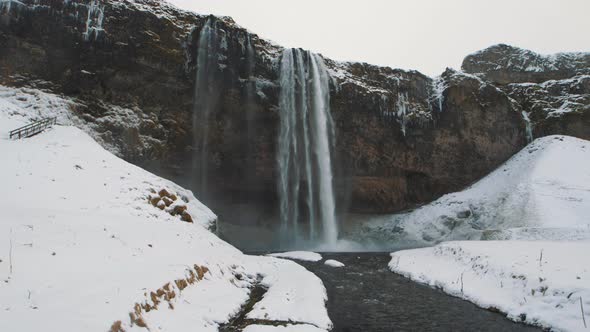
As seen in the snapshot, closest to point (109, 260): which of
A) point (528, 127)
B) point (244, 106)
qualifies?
point (244, 106)

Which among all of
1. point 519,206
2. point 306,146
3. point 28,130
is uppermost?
point 306,146

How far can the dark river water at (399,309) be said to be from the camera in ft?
30.4

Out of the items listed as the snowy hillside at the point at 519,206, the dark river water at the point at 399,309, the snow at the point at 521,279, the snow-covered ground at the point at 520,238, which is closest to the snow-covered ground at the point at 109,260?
the dark river water at the point at 399,309

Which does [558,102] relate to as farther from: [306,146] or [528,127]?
[306,146]

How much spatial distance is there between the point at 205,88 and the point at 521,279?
26.7 meters

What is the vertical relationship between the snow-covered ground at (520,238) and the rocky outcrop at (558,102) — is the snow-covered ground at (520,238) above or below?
below

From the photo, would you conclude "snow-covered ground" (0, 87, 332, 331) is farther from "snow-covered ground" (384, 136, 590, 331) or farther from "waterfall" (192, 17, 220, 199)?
"waterfall" (192, 17, 220, 199)

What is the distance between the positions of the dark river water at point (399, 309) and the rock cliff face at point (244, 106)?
20605 mm

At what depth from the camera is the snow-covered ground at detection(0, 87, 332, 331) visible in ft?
18.0

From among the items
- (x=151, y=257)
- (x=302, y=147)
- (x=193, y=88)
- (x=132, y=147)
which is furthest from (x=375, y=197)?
(x=151, y=257)

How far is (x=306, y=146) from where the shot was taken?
34219mm

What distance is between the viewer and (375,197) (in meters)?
40.2

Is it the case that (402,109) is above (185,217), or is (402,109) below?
above

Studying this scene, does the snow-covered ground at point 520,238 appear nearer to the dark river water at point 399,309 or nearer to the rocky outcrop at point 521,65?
the dark river water at point 399,309
